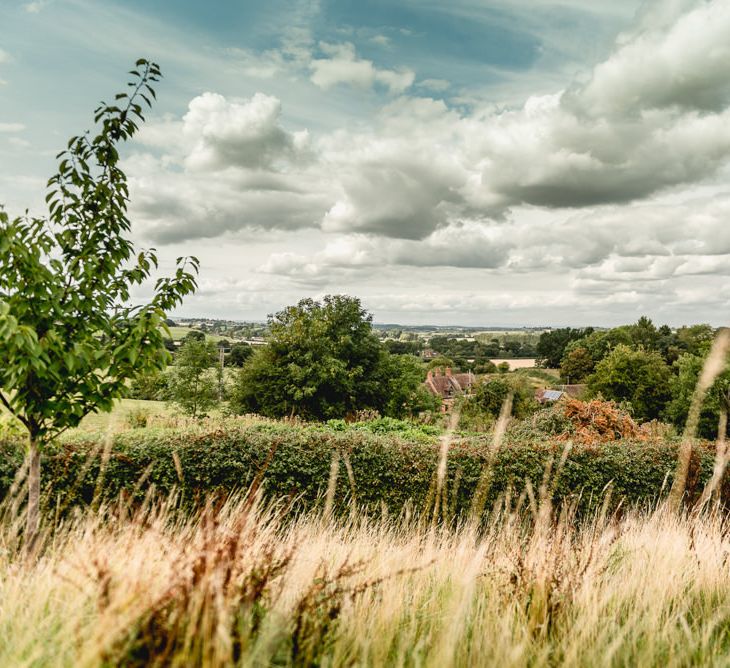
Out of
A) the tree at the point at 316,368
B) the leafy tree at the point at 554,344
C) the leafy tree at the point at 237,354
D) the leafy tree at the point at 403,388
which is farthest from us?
the leafy tree at the point at 554,344

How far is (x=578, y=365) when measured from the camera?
224 ft

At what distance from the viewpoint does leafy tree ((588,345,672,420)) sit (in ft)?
153

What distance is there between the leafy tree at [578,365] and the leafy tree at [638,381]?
64.0 feet

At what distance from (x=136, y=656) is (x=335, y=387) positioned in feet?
79.9

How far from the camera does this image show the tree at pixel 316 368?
25.3 m

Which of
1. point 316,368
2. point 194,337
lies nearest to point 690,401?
point 316,368

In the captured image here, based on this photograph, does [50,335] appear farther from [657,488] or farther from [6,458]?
[657,488]

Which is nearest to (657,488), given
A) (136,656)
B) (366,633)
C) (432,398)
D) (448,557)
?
(448,557)

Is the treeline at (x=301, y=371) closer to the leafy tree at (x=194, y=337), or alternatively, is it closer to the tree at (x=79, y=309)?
the leafy tree at (x=194, y=337)

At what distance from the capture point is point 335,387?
26.1 m

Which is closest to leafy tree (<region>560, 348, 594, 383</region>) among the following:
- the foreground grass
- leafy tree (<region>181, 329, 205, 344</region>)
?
leafy tree (<region>181, 329, 205, 344</region>)

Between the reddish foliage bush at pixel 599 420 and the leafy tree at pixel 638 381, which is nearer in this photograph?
the reddish foliage bush at pixel 599 420

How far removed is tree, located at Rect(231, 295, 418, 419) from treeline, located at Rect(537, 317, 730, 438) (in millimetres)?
12217

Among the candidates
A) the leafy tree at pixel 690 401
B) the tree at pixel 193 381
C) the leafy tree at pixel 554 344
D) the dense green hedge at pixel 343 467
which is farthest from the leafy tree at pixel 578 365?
the dense green hedge at pixel 343 467
